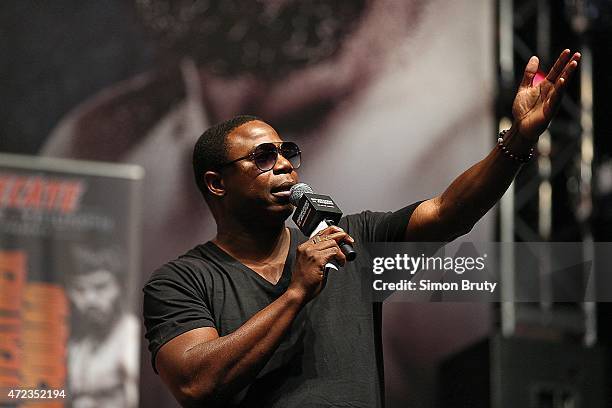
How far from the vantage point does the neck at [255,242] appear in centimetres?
251

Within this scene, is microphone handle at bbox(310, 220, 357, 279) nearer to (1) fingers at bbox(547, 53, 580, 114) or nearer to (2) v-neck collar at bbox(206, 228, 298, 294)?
(2) v-neck collar at bbox(206, 228, 298, 294)

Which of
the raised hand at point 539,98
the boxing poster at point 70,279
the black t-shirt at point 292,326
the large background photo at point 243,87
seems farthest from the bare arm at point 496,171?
the boxing poster at point 70,279

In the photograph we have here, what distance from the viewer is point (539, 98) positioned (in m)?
2.29

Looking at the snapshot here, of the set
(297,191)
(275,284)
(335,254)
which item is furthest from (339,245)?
(275,284)

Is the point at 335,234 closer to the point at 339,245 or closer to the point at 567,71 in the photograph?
the point at 339,245

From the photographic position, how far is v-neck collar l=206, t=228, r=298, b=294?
2.39 m

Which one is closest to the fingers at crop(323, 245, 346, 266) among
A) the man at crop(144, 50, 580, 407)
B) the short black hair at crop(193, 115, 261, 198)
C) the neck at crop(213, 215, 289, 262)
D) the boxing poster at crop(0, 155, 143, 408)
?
the man at crop(144, 50, 580, 407)

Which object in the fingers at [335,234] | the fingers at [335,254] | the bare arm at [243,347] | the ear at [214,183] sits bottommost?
the bare arm at [243,347]

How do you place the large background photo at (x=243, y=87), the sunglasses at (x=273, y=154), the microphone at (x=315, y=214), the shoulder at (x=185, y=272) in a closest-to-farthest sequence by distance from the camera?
the microphone at (x=315, y=214)
the shoulder at (x=185, y=272)
the sunglasses at (x=273, y=154)
the large background photo at (x=243, y=87)

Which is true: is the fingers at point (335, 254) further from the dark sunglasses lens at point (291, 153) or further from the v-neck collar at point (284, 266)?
the dark sunglasses lens at point (291, 153)

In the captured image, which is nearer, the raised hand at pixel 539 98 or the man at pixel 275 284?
the man at pixel 275 284

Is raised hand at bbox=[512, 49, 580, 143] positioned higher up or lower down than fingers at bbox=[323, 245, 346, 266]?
higher up

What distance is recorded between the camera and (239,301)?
2.34 meters

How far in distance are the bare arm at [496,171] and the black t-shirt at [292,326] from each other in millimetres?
229
